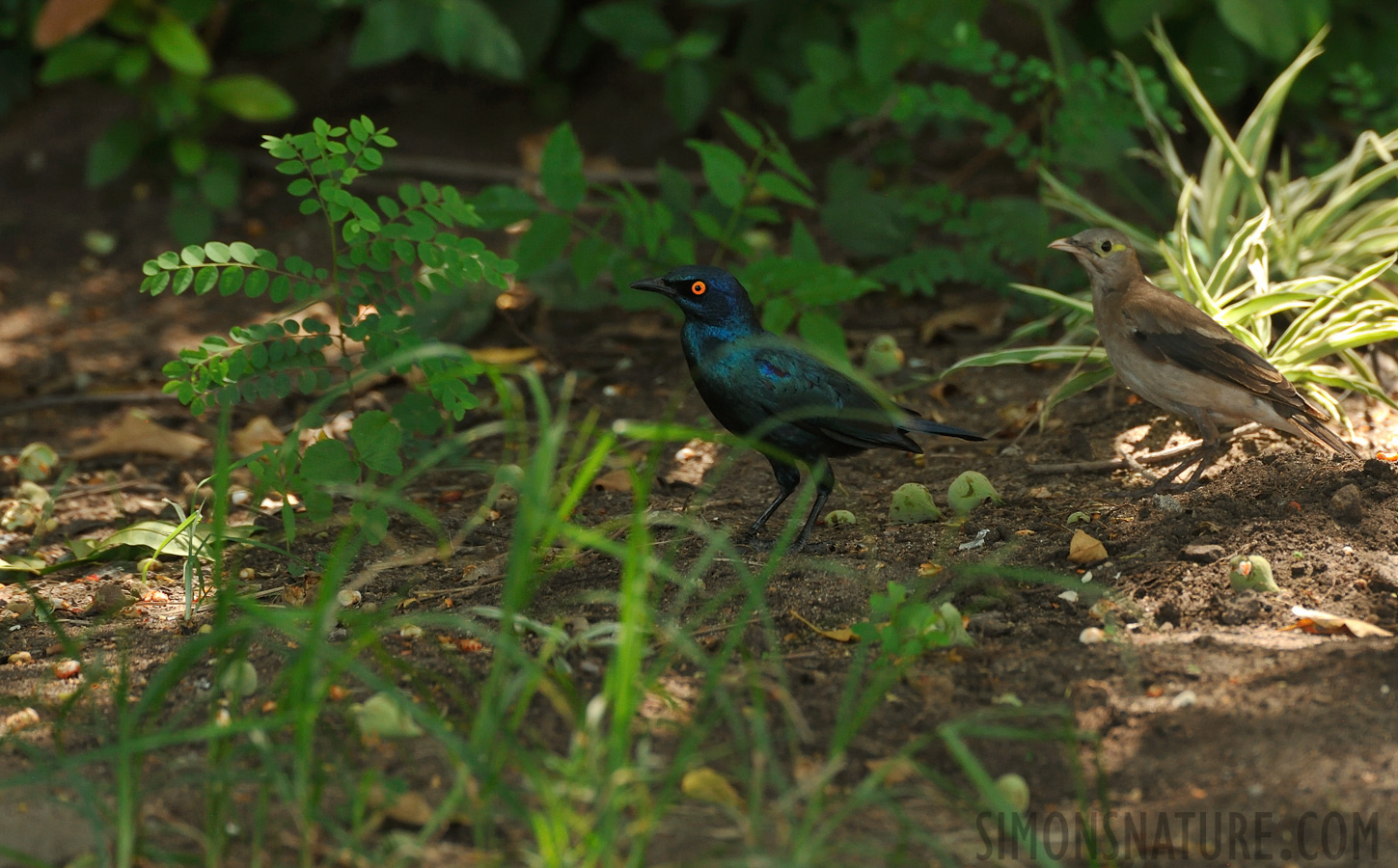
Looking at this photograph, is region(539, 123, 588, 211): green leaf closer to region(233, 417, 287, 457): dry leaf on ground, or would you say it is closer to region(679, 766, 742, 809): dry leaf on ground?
region(233, 417, 287, 457): dry leaf on ground

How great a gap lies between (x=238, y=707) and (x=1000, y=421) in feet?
10.3

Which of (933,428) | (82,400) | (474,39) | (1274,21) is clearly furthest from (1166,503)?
(82,400)

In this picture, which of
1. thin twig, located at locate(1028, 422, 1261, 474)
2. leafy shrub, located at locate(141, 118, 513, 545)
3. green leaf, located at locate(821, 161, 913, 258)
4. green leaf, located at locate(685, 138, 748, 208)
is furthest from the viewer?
green leaf, located at locate(821, 161, 913, 258)

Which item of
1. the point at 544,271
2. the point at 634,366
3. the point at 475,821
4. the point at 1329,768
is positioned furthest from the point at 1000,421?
the point at 475,821

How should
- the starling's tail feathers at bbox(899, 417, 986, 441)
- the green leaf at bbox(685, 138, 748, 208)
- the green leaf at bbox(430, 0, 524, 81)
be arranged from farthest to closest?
the green leaf at bbox(430, 0, 524, 81), the green leaf at bbox(685, 138, 748, 208), the starling's tail feathers at bbox(899, 417, 986, 441)

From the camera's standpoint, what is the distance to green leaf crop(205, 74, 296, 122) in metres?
5.98

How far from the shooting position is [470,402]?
3.46 metres

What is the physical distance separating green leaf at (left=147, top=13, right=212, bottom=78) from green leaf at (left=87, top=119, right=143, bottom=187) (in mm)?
503

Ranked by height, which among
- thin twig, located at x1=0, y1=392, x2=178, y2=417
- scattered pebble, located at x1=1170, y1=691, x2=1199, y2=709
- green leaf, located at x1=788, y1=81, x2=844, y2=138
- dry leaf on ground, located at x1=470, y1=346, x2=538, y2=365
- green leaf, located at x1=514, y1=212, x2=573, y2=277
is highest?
green leaf, located at x1=788, y1=81, x2=844, y2=138

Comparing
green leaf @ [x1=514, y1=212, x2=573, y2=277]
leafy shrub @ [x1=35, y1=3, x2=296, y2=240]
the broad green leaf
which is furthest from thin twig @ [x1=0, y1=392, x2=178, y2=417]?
the broad green leaf

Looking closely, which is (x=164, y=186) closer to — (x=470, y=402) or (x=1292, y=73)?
(x=470, y=402)

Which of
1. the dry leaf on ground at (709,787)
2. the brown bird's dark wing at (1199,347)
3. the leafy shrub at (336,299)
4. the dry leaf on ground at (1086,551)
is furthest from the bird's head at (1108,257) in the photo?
the dry leaf on ground at (709,787)

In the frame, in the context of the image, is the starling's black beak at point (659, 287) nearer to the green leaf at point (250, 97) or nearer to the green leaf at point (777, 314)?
the green leaf at point (777, 314)

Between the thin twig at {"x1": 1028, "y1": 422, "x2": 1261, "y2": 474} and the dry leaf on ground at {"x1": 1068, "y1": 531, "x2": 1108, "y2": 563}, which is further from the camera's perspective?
the thin twig at {"x1": 1028, "y1": 422, "x2": 1261, "y2": 474}
